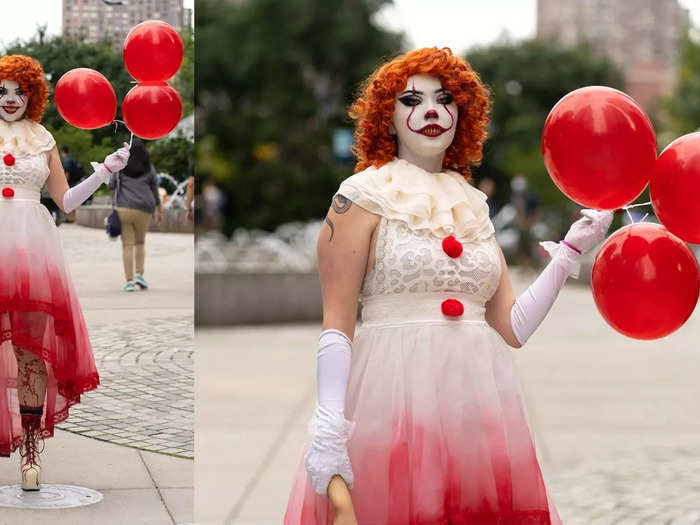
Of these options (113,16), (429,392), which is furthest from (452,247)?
(113,16)

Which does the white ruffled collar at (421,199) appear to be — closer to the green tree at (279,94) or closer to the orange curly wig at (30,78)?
the orange curly wig at (30,78)

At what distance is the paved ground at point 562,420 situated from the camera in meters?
6.32

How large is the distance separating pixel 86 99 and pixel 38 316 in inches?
34.5

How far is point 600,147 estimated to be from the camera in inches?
125

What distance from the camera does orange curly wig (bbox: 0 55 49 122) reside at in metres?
4.99

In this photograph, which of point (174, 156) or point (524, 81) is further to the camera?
point (524, 81)

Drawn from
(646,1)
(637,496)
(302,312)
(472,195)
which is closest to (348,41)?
(302,312)

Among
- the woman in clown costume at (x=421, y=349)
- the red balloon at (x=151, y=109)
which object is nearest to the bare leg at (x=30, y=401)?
the red balloon at (x=151, y=109)

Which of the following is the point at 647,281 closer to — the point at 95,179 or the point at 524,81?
the point at 95,179

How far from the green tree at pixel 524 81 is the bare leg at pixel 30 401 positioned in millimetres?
45689

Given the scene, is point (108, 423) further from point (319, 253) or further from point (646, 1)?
→ point (646, 1)

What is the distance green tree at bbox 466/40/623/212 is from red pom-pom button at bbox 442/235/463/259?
47293mm

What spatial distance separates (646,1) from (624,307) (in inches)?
4429

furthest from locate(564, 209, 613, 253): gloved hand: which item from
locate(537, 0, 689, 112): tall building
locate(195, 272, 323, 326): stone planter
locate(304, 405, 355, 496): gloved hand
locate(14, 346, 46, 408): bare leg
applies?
locate(537, 0, 689, 112): tall building
